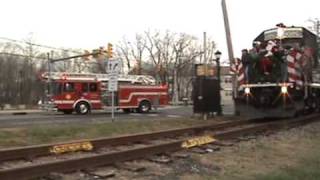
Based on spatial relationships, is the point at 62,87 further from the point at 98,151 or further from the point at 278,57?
the point at 98,151

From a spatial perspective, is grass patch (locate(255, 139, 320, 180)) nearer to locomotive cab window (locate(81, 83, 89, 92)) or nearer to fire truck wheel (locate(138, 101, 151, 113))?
locomotive cab window (locate(81, 83, 89, 92))

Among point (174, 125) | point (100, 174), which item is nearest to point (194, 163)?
point (100, 174)

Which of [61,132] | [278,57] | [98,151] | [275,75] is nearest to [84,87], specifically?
[275,75]

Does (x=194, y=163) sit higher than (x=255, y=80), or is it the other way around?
(x=255, y=80)

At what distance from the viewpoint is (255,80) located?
22.4 m

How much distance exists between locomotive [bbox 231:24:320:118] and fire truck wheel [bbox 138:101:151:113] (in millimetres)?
15323

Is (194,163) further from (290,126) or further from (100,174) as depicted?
(290,126)

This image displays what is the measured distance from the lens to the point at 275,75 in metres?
21.9

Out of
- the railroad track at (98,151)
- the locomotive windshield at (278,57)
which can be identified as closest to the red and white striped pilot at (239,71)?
the locomotive windshield at (278,57)

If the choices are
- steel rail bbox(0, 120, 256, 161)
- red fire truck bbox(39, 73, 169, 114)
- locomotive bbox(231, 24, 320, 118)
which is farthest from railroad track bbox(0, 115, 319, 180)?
red fire truck bbox(39, 73, 169, 114)

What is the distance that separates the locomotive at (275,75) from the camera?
21.5m

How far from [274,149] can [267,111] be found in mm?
8393

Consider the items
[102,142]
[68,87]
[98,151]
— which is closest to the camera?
[98,151]

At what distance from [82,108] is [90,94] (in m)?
1.13
